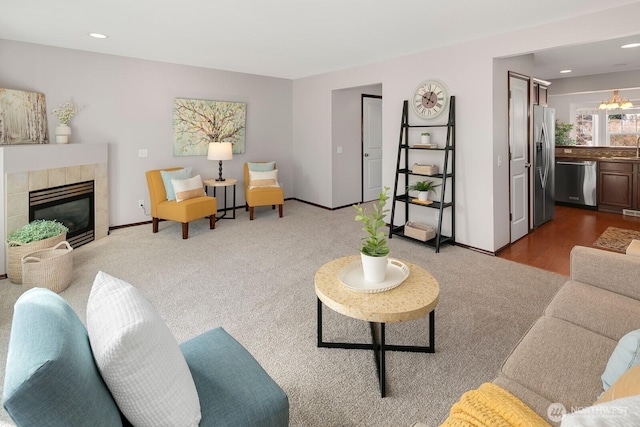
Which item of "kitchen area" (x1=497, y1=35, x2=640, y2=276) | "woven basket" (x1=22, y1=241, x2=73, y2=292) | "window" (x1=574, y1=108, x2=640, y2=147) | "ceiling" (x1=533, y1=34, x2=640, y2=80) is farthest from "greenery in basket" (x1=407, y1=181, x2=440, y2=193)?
"window" (x1=574, y1=108, x2=640, y2=147)

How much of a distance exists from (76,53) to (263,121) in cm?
290

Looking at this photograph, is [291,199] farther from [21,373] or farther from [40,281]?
[21,373]

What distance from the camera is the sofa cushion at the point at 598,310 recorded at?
1661 mm

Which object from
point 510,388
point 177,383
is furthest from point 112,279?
point 510,388

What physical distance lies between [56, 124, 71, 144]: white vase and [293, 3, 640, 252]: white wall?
3.88m

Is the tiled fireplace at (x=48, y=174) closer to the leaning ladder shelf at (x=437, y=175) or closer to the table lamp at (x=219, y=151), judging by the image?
the table lamp at (x=219, y=151)

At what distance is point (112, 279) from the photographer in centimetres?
130

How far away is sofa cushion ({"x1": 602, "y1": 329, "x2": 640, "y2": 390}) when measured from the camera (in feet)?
3.77

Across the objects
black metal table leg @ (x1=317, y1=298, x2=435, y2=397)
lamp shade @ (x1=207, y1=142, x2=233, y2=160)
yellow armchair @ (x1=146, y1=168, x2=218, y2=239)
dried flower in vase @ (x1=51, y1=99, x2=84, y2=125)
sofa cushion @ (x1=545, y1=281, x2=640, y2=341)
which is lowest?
black metal table leg @ (x1=317, y1=298, x2=435, y2=397)

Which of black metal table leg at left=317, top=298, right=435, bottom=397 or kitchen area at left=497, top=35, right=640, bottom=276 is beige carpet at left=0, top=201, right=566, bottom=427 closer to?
black metal table leg at left=317, top=298, right=435, bottom=397

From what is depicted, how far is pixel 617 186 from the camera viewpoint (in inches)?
231

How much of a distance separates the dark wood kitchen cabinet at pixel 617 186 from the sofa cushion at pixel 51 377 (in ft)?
23.8

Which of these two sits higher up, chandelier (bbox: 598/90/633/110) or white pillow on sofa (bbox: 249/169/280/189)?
chandelier (bbox: 598/90/633/110)

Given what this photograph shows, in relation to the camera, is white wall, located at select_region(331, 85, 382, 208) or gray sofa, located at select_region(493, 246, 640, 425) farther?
white wall, located at select_region(331, 85, 382, 208)
